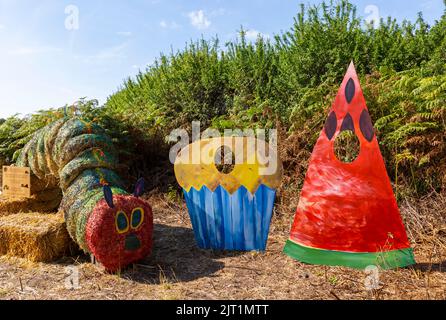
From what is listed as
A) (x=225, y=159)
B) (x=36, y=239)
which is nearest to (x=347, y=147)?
(x=225, y=159)

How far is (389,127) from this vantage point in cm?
558

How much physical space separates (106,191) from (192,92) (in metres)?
5.00

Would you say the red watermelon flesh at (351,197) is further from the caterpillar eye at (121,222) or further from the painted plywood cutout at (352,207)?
the caterpillar eye at (121,222)

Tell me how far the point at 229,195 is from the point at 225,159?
5.74ft

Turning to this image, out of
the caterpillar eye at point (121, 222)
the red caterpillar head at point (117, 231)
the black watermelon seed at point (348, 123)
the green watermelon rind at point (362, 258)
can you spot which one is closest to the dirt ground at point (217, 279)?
the green watermelon rind at point (362, 258)

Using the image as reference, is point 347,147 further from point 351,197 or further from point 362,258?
point 362,258

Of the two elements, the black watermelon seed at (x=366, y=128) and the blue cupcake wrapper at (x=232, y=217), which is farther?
the blue cupcake wrapper at (x=232, y=217)

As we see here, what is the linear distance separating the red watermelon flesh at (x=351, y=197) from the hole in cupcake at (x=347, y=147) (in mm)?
1564

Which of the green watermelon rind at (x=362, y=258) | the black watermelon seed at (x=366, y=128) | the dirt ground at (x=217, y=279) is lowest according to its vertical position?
the dirt ground at (x=217, y=279)

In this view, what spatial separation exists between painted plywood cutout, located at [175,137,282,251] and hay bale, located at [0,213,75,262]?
157 centimetres

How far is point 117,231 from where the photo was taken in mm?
4066

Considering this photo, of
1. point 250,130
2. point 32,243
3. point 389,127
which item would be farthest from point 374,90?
point 32,243

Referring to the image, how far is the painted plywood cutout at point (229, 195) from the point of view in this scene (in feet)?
14.9

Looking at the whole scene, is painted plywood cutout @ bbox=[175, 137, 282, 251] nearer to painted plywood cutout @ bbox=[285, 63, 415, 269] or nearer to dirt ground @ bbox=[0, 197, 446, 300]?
dirt ground @ bbox=[0, 197, 446, 300]
